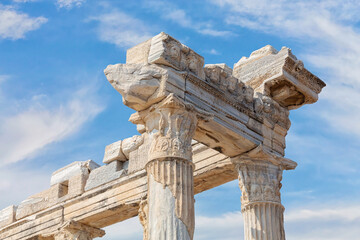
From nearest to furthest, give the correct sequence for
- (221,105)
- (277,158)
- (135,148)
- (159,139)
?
1. (159,139)
2. (221,105)
3. (277,158)
4. (135,148)

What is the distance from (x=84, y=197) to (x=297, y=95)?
738 centimetres

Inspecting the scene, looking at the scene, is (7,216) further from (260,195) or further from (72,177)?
(260,195)

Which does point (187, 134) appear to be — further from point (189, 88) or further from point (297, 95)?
point (297, 95)

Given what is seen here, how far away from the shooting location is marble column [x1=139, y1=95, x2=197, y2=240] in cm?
1399

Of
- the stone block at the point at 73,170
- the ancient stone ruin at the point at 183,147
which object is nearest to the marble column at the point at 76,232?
the ancient stone ruin at the point at 183,147

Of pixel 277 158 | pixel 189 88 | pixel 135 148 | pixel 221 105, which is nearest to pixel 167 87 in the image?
pixel 189 88

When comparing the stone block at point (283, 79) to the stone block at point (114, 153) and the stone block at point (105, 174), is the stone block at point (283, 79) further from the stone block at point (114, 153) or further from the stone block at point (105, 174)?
the stone block at point (105, 174)

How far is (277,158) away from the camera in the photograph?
689 inches

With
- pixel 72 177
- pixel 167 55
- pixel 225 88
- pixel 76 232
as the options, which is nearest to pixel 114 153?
pixel 72 177

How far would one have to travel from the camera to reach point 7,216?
81.8ft

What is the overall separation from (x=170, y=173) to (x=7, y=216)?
12.2 m

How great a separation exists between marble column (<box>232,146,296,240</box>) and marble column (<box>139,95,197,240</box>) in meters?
2.61

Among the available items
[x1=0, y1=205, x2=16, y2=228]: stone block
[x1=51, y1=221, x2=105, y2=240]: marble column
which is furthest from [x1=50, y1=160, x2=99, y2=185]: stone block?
[x1=0, y1=205, x2=16, y2=228]: stone block

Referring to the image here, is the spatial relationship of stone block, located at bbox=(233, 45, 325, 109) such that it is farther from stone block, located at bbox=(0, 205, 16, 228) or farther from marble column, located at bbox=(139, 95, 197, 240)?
stone block, located at bbox=(0, 205, 16, 228)
